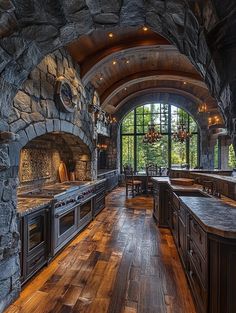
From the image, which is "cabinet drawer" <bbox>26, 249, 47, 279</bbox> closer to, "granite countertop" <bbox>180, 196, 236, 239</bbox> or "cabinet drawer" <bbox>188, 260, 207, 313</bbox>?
"cabinet drawer" <bbox>188, 260, 207, 313</bbox>

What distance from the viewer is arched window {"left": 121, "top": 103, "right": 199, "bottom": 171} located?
10883 millimetres

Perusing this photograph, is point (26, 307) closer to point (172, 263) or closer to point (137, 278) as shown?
point (137, 278)

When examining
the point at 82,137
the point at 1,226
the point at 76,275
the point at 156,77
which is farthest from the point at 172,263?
the point at 156,77

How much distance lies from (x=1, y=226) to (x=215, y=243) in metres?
2.03

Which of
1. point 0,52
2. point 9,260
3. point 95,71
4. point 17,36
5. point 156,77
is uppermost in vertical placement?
point 156,77

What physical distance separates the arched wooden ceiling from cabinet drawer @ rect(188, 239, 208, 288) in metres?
3.82

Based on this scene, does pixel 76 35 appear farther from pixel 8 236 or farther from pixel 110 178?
pixel 110 178

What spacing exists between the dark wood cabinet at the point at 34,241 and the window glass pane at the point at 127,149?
29.0ft

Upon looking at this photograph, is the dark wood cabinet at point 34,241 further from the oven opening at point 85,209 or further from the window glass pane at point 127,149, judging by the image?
the window glass pane at point 127,149

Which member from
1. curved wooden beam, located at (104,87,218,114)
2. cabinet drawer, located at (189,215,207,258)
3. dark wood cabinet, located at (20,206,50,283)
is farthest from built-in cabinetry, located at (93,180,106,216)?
A: curved wooden beam, located at (104,87,218,114)

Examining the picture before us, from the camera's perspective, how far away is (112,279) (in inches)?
101

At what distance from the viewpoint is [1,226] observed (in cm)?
206

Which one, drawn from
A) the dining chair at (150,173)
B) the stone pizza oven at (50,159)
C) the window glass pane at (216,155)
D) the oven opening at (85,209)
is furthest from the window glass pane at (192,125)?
the oven opening at (85,209)

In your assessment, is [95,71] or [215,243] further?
[95,71]
